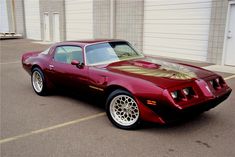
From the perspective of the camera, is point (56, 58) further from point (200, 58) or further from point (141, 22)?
point (141, 22)

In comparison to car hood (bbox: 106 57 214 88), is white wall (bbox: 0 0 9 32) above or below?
above

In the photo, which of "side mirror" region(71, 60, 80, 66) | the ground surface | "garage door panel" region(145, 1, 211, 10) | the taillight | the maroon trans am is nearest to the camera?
the ground surface

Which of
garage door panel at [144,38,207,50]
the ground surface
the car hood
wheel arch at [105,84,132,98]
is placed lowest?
the ground surface

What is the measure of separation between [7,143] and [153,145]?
201 centimetres

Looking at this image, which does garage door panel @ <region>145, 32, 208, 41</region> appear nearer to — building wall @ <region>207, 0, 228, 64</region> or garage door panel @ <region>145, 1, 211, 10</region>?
building wall @ <region>207, 0, 228, 64</region>

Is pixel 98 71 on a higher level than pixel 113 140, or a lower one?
higher

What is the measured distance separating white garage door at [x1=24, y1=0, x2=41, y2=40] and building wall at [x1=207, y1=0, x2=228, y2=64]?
15938 mm

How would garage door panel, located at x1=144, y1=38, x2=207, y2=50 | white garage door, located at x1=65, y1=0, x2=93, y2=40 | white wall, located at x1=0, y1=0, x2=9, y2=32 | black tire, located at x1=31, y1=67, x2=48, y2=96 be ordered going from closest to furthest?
black tire, located at x1=31, y1=67, x2=48, y2=96 → garage door panel, located at x1=144, y1=38, x2=207, y2=50 → white garage door, located at x1=65, y1=0, x2=93, y2=40 → white wall, located at x1=0, y1=0, x2=9, y2=32

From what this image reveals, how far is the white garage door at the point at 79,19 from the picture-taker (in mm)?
16594

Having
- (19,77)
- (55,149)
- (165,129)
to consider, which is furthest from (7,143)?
(19,77)

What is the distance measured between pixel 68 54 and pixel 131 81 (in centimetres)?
196

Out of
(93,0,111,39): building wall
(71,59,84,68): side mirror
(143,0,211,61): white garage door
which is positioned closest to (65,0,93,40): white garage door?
(93,0,111,39): building wall

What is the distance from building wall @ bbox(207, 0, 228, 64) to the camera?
31.3 ft

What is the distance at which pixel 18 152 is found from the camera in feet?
11.1
